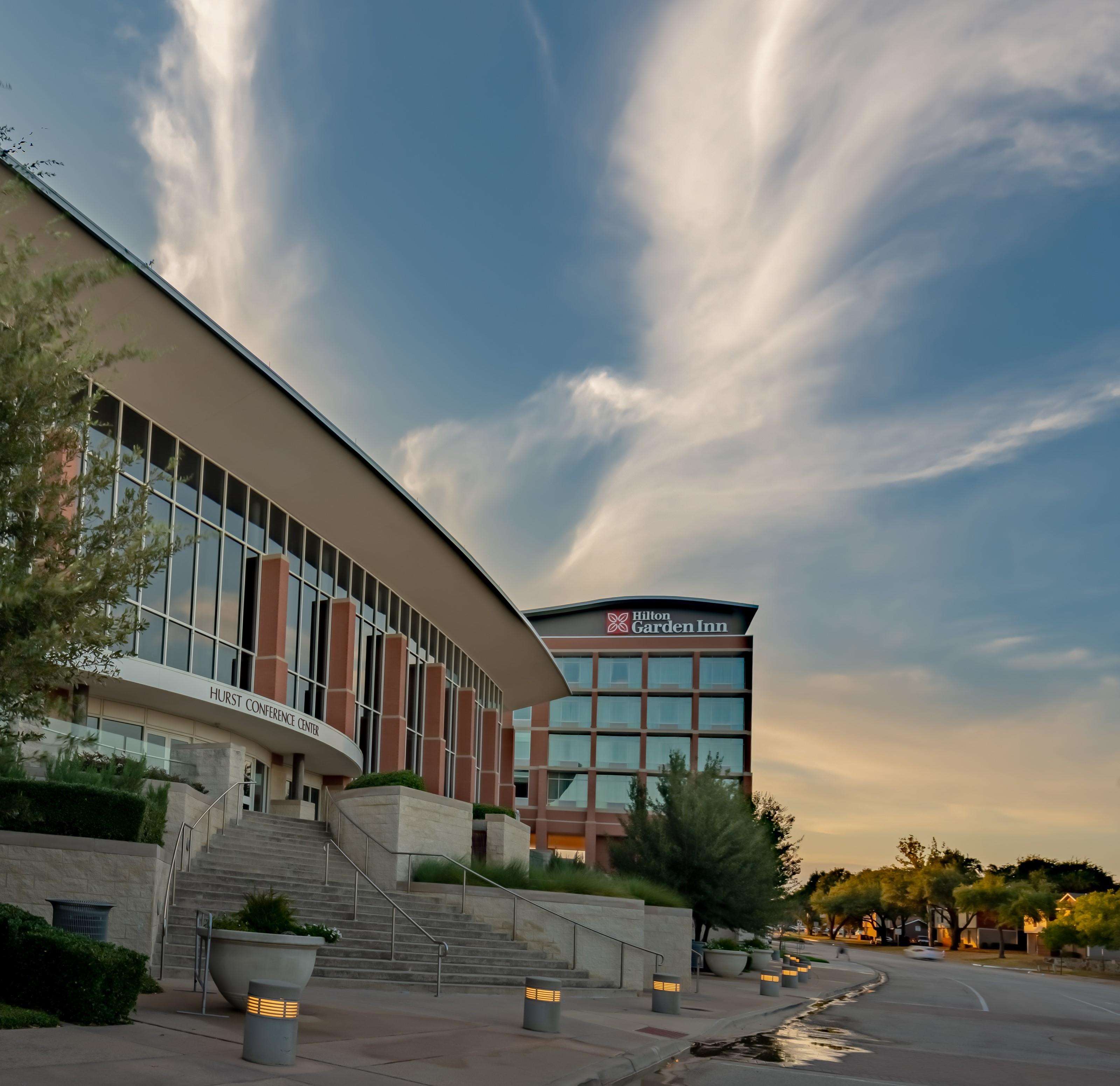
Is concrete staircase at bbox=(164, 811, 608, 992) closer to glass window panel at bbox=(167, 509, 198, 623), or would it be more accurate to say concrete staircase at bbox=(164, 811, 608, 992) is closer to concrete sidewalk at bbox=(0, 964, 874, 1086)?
concrete sidewalk at bbox=(0, 964, 874, 1086)

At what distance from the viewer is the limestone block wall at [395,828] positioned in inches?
948

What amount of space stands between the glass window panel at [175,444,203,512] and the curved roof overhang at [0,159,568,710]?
0.35 m

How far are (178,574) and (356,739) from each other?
12645mm

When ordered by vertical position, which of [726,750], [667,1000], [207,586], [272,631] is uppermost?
[207,586]

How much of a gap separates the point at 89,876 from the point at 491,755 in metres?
46.0

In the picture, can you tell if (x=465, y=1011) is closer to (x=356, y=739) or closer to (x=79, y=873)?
(x=79, y=873)

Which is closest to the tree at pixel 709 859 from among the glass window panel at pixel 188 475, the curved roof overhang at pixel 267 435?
the curved roof overhang at pixel 267 435

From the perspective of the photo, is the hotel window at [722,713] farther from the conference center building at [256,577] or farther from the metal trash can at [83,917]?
the metal trash can at [83,917]

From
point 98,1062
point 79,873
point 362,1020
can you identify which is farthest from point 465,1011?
point 98,1062

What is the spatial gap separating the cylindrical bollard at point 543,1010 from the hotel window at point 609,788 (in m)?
69.1

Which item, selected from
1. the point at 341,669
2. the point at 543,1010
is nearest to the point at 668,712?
the point at 341,669

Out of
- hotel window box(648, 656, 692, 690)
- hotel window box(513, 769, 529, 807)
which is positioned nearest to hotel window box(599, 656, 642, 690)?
hotel window box(648, 656, 692, 690)

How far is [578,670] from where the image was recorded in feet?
283

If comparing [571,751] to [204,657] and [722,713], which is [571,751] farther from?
[204,657]
